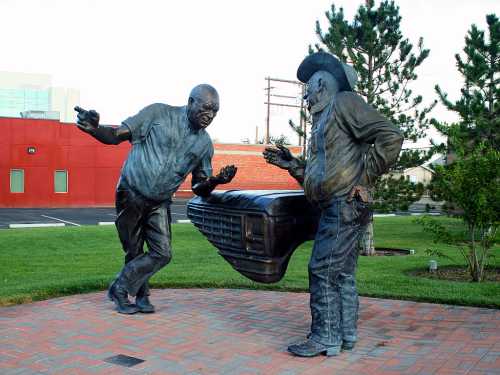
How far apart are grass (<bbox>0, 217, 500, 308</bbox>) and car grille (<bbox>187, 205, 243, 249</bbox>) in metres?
1.86

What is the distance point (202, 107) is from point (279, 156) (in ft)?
3.03

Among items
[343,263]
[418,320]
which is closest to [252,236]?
[343,263]

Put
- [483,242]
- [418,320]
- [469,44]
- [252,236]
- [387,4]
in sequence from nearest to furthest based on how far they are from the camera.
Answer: [252,236] → [418,320] → [483,242] → [387,4] → [469,44]

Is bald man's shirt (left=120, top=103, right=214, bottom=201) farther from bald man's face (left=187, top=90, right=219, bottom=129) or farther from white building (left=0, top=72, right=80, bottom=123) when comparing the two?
white building (left=0, top=72, right=80, bottom=123)

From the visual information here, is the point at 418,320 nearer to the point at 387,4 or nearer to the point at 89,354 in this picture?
the point at 89,354

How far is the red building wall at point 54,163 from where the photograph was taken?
27.6m

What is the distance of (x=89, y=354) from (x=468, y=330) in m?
3.10

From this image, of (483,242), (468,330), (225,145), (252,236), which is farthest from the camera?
(225,145)

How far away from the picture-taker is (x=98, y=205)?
2969cm

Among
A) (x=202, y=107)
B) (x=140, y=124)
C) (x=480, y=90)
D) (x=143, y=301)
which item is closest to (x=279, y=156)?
(x=202, y=107)

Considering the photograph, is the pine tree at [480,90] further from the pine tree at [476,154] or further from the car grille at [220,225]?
the car grille at [220,225]

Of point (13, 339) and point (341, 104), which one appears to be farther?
point (13, 339)

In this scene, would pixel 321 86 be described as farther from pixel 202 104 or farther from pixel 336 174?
pixel 202 104

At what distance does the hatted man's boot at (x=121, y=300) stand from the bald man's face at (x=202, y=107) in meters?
1.69
